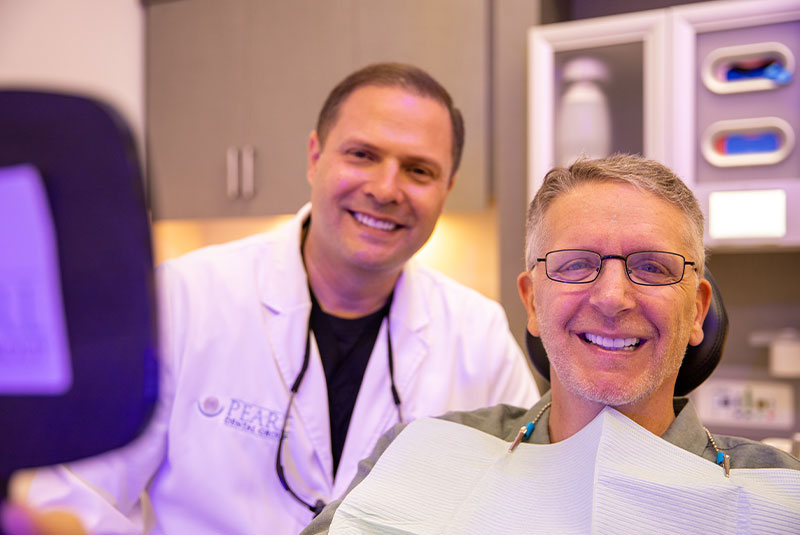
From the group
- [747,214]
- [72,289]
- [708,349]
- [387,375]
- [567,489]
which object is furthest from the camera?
[747,214]

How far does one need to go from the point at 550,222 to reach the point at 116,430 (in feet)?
3.23

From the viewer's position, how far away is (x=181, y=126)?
9.96 feet

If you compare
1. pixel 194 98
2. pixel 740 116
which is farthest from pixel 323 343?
pixel 194 98

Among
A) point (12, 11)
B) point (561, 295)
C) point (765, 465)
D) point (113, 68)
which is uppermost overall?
point (12, 11)

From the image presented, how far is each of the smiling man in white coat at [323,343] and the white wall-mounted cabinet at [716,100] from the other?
2.38ft

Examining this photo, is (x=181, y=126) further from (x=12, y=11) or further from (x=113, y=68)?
(x=12, y=11)

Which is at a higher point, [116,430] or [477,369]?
[116,430]

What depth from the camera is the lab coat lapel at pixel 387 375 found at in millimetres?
1512

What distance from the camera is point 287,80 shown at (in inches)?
111

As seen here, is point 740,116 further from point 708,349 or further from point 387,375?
point 387,375

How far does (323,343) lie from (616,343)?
0.76 metres

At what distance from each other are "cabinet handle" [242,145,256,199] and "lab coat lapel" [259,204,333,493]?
128 cm

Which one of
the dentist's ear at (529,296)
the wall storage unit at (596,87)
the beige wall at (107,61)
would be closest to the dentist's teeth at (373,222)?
the dentist's ear at (529,296)

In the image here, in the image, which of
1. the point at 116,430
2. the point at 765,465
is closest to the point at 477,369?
the point at 765,465
